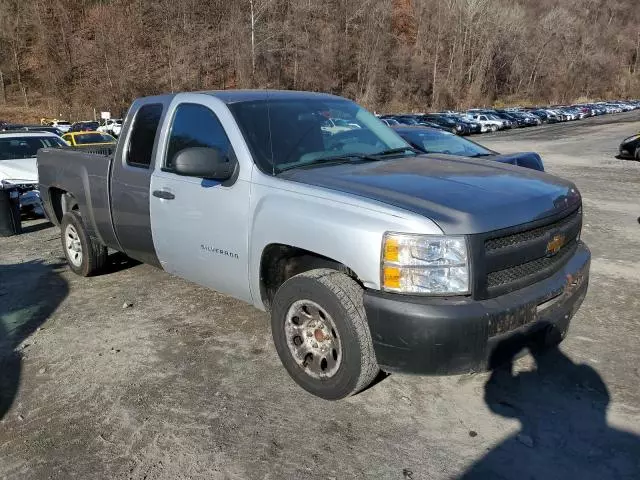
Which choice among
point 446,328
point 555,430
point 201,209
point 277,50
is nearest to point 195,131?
point 201,209

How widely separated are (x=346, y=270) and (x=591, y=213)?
7.42m

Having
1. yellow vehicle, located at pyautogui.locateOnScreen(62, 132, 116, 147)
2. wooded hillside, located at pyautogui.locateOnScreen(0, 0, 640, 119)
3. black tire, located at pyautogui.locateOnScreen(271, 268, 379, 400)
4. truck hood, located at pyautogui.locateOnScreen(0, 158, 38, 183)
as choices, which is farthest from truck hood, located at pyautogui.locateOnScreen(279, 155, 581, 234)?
wooded hillside, located at pyautogui.locateOnScreen(0, 0, 640, 119)

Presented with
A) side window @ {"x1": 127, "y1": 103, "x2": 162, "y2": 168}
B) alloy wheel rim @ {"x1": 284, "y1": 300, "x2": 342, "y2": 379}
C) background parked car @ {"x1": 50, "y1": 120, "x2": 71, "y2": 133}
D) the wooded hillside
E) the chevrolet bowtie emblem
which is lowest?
background parked car @ {"x1": 50, "y1": 120, "x2": 71, "y2": 133}

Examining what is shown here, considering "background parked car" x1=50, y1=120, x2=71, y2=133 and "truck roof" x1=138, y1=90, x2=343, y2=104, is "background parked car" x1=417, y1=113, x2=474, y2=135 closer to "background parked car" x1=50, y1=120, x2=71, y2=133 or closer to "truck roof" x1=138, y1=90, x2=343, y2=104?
"background parked car" x1=50, y1=120, x2=71, y2=133

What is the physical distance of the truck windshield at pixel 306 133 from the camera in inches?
151

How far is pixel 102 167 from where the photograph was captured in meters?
5.17

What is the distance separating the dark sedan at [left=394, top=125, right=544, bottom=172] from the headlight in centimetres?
511

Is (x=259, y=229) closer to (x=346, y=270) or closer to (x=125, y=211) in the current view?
(x=346, y=270)

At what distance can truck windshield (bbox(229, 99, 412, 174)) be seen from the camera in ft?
12.6

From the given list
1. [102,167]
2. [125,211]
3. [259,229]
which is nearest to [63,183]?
[102,167]

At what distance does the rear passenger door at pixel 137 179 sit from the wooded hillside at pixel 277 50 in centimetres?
5104

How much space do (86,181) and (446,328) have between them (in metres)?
4.02

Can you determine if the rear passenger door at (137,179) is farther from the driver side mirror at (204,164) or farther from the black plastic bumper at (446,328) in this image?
the black plastic bumper at (446,328)

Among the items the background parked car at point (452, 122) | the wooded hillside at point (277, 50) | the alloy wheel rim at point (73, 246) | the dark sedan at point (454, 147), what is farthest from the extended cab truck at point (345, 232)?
the wooded hillside at point (277, 50)
